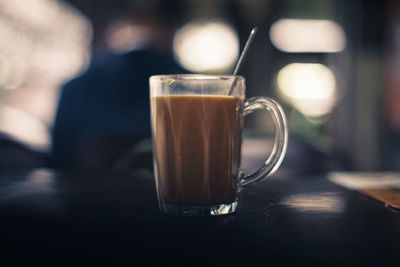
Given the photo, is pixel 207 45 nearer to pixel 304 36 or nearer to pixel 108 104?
pixel 304 36

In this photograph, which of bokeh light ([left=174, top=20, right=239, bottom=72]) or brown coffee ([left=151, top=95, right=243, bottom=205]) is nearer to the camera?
brown coffee ([left=151, top=95, right=243, bottom=205])

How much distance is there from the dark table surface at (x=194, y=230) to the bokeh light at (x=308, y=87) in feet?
16.0

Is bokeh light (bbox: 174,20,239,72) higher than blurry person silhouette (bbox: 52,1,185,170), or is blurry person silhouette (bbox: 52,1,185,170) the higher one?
bokeh light (bbox: 174,20,239,72)

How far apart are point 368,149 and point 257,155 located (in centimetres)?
309

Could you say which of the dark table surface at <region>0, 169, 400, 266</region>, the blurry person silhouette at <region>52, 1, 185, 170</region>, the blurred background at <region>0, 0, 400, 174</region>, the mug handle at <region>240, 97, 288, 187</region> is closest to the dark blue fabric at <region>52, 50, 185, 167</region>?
A: the blurry person silhouette at <region>52, 1, 185, 170</region>

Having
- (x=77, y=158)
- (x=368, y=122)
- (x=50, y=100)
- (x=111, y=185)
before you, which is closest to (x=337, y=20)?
(x=368, y=122)

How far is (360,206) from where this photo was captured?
0.65 m

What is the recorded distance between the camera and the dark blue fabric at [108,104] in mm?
2334

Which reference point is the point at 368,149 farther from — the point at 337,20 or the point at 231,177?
the point at 231,177

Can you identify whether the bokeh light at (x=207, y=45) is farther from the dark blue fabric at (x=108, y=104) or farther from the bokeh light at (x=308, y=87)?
the dark blue fabric at (x=108, y=104)

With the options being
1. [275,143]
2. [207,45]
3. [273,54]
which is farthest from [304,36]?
[275,143]

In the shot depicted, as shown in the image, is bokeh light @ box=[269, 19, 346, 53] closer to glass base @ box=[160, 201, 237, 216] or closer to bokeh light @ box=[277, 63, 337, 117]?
bokeh light @ box=[277, 63, 337, 117]

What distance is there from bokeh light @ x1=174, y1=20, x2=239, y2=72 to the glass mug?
5011 mm

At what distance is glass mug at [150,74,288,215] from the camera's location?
613 millimetres
